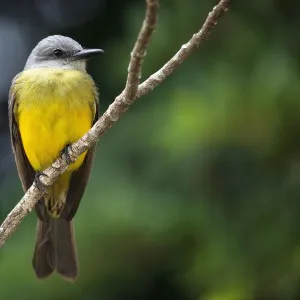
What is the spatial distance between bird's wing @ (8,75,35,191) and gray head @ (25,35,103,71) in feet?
0.78

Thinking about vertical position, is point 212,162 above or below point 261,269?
above

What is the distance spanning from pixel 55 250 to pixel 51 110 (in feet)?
3.07

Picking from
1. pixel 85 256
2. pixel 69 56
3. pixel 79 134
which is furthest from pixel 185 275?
pixel 69 56

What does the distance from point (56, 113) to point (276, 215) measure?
141 centimetres

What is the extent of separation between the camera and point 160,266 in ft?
17.0

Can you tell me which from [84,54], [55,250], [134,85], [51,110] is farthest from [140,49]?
[55,250]

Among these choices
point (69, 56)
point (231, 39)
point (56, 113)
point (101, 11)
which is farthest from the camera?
point (101, 11)

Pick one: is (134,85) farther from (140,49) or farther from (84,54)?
(84,54)

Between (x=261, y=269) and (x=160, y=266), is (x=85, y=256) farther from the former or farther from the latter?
(x=261, y=269)

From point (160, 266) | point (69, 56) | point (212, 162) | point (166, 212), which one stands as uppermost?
point (69, 56)

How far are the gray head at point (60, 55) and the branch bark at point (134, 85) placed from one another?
94 cm

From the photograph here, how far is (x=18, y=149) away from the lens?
4.80 metres

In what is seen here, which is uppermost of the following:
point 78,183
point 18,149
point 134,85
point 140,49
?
point 140,49

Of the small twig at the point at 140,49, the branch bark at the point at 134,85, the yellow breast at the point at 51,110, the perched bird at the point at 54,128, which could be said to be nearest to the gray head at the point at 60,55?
the perched bird at the point at 54,128
